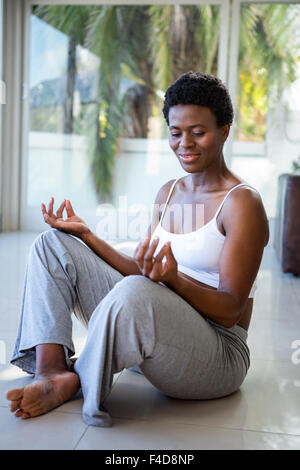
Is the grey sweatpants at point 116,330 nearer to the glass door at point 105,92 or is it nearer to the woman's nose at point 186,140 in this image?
the woman's nose at point 186,140

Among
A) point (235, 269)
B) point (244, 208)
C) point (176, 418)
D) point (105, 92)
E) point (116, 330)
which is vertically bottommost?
point (176, 418)

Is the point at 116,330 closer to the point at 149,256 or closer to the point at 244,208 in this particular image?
the point at 149,256

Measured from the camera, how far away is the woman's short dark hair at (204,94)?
1.63 metres

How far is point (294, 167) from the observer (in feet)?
18.1

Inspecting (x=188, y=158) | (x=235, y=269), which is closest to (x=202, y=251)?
(x=235, y=269)

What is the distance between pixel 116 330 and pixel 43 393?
331 mm

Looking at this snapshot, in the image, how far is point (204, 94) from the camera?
1.63 m

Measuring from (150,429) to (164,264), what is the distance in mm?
462

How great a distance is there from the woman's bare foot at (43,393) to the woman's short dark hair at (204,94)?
2.79 feet

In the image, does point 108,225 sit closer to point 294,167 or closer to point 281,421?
point 294,167

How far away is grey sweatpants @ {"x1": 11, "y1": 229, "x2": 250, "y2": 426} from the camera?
4.77ft

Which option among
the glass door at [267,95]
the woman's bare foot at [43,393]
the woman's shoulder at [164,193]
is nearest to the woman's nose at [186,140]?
the woman's shoulder at [164,193]

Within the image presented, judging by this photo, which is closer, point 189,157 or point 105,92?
point 189,157

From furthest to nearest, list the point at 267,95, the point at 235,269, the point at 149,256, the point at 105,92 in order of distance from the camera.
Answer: the point at 105,92
the point at 267,95
the point at 235,269
the point at 149,256
